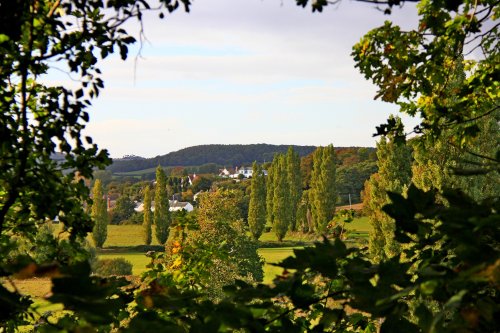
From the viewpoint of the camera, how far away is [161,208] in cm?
6775

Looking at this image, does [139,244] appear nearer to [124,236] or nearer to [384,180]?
[124,236]

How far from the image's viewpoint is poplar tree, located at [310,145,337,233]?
210ft

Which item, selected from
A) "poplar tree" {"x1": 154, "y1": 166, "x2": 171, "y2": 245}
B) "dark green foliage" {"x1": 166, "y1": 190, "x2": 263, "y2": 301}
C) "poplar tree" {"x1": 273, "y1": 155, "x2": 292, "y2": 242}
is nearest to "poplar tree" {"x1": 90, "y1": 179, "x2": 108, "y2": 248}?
"poplar tree" {"x1": 154, "y1": 166, "x2": 171, "y2": 245}

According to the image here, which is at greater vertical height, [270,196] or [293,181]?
[293,181]

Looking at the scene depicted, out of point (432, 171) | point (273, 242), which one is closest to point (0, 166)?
point (432, 171)

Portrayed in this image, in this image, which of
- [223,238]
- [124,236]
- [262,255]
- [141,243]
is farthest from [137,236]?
[223,238]

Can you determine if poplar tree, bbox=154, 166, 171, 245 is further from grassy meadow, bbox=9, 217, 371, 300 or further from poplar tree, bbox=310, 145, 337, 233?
poplar tree, bbox=310, 145, 337, 233

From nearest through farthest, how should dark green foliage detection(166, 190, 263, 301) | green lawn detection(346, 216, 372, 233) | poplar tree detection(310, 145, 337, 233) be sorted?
1. dark green foliage detection(166, 190, 263, 301)
2. poplar tree detection(310, 145, 337, 233)
3. green lawn detection(346, 216, 372, 233)

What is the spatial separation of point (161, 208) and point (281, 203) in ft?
49.0

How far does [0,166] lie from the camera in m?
3.67

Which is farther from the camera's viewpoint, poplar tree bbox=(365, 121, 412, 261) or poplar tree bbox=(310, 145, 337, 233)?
poplar tree bbox=(310, 145, 337, 233)

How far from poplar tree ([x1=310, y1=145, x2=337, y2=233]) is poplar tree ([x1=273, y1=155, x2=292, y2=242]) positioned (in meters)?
3.68

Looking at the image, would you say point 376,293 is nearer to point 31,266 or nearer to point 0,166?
point 31,266

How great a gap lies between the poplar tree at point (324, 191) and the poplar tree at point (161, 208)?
18.1m
